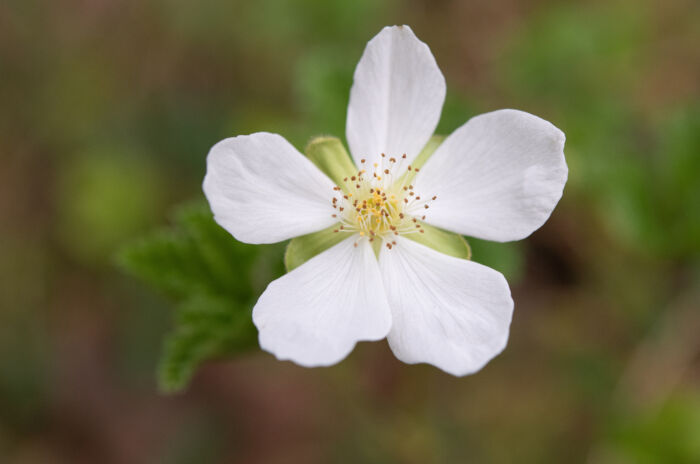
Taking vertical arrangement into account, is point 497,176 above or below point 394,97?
below

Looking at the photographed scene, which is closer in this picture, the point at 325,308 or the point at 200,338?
the point at 325,308

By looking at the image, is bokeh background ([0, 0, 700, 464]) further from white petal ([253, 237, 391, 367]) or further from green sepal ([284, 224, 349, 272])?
white petal ([253, 237, 391, 367])

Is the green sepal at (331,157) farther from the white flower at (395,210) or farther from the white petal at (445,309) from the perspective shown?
the white petal at (445,309)

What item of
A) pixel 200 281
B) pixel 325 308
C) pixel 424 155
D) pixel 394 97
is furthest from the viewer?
pixel 200 281

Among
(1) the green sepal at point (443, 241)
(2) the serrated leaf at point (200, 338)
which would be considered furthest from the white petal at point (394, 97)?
Result: (2) the serrated leaf at point (200, 338)

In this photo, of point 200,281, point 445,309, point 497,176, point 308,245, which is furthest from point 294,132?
point 445,309

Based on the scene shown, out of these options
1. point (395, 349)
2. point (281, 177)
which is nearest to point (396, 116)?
point (281, 177)

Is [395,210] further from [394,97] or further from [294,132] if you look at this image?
[294,132]
